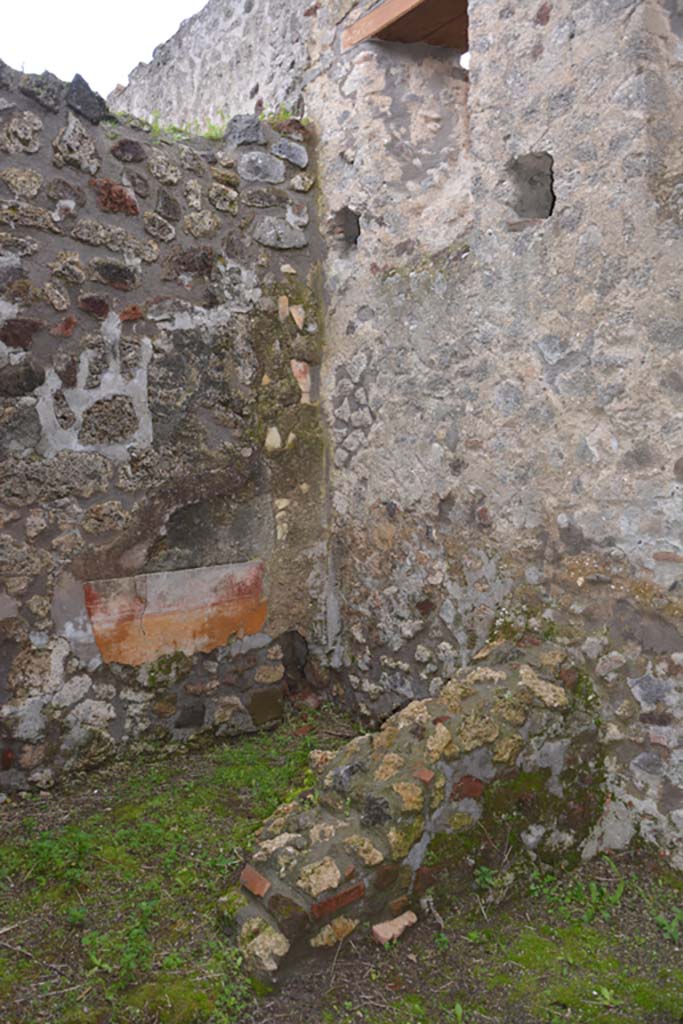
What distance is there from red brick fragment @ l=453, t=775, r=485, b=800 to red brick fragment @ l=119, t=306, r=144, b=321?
2.30 metres

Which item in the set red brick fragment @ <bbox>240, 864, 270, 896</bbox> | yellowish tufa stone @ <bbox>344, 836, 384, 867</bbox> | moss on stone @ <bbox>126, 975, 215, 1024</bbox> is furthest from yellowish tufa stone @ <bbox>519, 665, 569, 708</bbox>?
moss on stone @ <bbox>126, 975, 215, 1024</bbox>

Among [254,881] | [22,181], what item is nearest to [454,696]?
[254,881]

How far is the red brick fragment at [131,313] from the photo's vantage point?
356cm

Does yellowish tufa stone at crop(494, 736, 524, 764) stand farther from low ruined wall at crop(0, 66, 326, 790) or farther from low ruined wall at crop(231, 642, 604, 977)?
low ruined wall at crop(0, 66, 326, 790)

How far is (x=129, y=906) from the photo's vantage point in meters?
2.62

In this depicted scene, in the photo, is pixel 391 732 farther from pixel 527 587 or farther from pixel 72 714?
pixel 72 714

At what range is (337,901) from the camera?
7.71ft

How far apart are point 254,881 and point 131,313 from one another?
2.33 meters

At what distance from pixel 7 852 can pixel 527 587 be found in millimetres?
2075

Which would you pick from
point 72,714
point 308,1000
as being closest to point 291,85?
point 72,714

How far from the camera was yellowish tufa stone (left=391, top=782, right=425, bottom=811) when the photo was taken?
8.25ft

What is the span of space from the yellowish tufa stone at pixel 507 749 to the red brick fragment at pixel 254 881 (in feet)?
2.69

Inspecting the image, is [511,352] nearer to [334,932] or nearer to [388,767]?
[388,767]

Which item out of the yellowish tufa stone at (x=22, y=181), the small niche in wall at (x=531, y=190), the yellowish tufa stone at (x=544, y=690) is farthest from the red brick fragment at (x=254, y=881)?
the yellowish tufa stone at (x=22, y=181)
